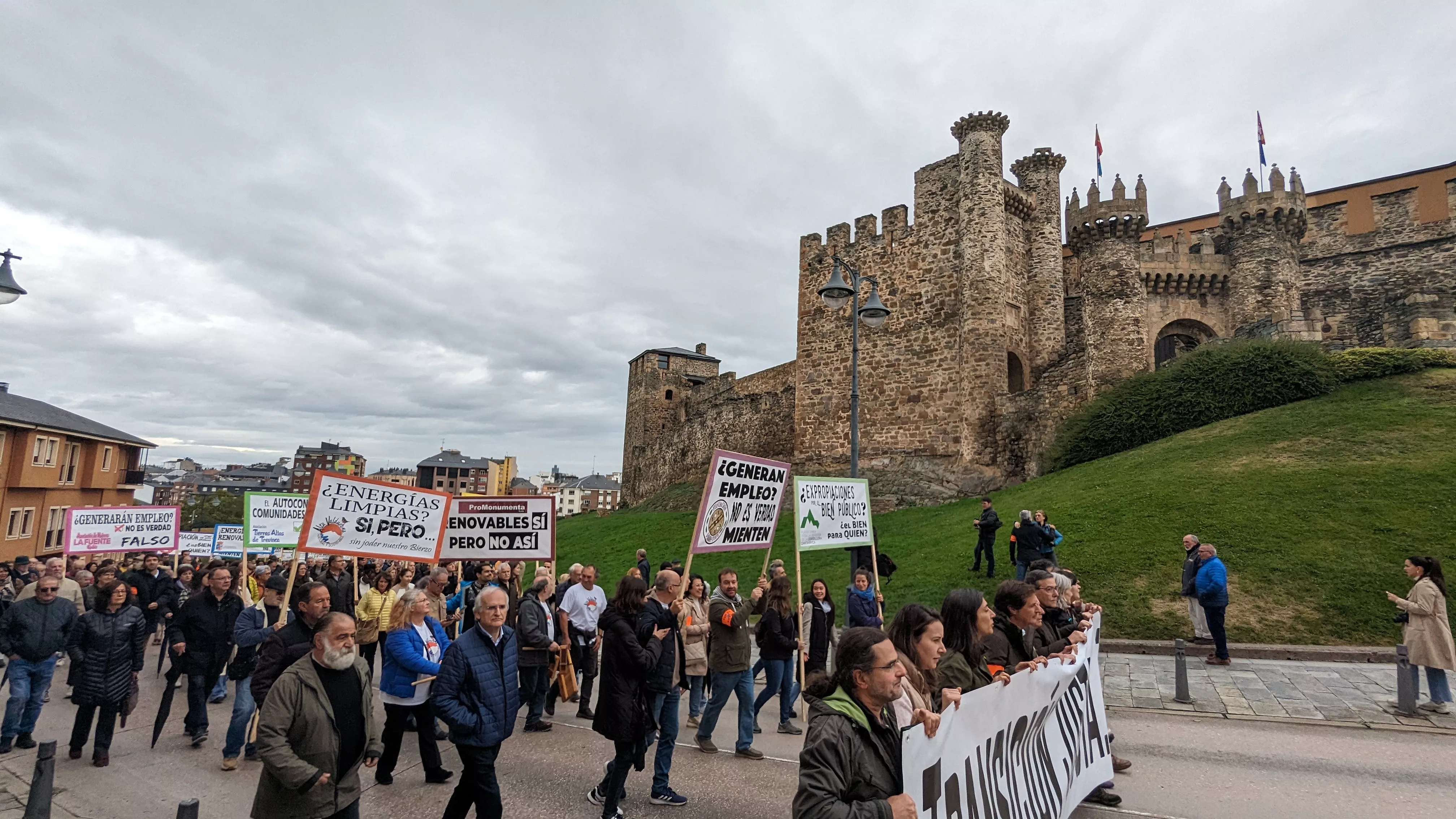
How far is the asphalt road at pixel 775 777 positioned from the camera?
5.30 m

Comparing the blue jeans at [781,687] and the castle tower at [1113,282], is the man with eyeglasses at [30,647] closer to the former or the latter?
the blue jeans at [781,687]

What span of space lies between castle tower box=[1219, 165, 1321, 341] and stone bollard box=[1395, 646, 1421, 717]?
19773 mm

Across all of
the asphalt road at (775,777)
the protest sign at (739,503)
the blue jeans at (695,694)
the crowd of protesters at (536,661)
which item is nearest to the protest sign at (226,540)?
the crowd of protesters at (536,661)

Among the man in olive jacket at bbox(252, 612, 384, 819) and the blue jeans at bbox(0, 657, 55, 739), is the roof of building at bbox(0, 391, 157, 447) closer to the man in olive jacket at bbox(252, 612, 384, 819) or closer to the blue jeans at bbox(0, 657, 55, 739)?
the blue jeans at bbox(0, 657, 55, 739)

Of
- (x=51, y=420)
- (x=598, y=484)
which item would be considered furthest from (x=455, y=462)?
(x=51, y=420)

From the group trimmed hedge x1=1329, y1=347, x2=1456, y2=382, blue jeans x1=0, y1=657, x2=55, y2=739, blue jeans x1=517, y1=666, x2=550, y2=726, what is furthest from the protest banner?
trimmed hedge x1=1329, y1=347, x2=1456, y2=382

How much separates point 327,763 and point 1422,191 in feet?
154

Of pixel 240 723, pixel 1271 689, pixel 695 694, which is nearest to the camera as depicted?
pixel 240 723

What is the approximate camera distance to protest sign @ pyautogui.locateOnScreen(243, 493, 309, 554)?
37.6 ft

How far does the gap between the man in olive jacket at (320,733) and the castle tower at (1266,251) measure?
92.5 feet

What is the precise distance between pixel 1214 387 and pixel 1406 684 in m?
15.4

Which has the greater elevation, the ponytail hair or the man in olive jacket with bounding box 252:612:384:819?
the ponytail hair

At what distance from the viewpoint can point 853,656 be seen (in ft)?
9.36

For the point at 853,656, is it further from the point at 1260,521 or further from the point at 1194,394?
the point at 1194,394
